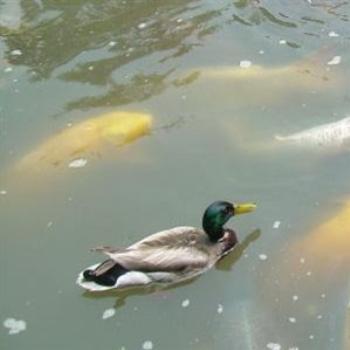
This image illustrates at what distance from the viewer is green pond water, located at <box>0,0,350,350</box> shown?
5.27 metres

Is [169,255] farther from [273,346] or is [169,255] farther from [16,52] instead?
[16,52]

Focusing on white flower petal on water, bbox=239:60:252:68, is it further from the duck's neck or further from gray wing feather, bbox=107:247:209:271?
gray wing feather, bbox=107:247:209:271

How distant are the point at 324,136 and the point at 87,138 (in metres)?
1.99

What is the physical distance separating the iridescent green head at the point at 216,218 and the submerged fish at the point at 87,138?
1.47 metres

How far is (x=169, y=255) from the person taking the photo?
5.41m

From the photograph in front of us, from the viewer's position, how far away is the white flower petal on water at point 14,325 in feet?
17.1

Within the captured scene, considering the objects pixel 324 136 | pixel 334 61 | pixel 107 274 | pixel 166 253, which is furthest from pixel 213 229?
pixel 334 61

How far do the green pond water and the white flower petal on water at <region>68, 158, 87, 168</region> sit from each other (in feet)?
0.22

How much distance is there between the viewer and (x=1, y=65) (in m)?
7.94

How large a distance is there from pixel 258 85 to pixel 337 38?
117cm

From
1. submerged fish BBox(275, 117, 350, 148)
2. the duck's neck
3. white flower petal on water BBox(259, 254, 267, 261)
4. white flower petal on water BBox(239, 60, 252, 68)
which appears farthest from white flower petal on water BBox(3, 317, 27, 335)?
white flower petal on water BBox(239, 60, 252, 68)

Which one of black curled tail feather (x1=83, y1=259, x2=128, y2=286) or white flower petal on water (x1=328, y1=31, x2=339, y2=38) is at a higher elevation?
white flower petal on water (x1=328, y1=31, x2=339, y2=38)

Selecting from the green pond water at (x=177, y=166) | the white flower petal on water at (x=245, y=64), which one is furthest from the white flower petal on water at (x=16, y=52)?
the white flower petal on water at (x=245, y=64)

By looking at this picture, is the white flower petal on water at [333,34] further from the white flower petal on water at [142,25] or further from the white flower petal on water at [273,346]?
the white flower petal on water at [273,346]
